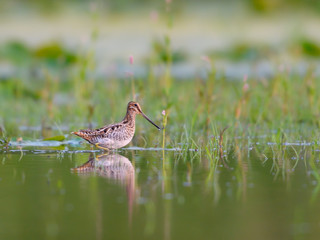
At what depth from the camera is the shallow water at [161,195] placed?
3.79m

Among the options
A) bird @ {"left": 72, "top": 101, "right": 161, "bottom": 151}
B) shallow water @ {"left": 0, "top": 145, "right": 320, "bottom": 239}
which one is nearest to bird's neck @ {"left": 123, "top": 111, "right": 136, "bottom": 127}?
bird @ {"left": 72, "top": 101, "right": 161, "bottom": 151}

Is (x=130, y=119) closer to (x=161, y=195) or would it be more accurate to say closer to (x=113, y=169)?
(x=113, y=169)

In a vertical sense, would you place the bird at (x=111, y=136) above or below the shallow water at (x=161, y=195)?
above

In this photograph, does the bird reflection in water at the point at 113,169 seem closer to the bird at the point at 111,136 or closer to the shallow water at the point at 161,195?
the shallow water at the point at 161,195

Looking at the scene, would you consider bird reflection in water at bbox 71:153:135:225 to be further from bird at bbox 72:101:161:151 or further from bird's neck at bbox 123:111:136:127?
bird's neck at bbox 123:111:136:127

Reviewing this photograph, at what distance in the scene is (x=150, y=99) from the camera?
998cm

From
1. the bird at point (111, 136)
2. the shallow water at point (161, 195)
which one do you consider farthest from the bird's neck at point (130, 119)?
the shallow water at point (161, 195)

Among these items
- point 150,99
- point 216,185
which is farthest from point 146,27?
point 216,185

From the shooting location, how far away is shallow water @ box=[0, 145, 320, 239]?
3.79 meters

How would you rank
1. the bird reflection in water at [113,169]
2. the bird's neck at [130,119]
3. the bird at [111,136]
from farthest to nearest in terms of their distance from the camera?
the bird's neck at [130,119], the bird at [111,136], the bird reflection in water at [113,169]

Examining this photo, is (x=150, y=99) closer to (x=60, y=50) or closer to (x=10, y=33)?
(x=60, y=50)

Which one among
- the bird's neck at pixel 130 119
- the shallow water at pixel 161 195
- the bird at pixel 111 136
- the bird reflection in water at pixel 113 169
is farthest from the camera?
the bird's neck at pixel 130 119

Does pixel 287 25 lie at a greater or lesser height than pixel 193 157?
greater

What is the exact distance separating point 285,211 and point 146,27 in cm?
1098
